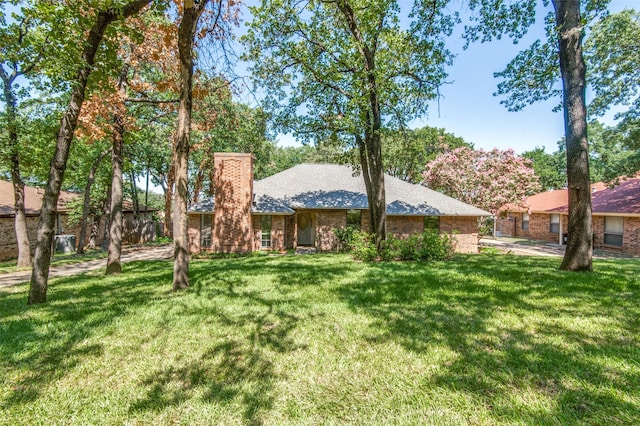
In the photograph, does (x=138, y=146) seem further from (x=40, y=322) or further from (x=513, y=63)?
(x=513, y=63)

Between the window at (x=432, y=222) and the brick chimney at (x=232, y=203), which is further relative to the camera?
the window at (x=432, y=222)

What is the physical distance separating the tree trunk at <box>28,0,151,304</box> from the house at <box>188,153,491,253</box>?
949cm

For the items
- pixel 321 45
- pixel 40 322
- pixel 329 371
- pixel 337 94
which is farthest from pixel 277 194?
pixel 329 371

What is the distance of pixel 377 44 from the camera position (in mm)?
10617

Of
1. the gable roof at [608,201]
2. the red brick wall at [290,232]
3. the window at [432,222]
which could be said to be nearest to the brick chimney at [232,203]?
the red brick wall at [290,232]

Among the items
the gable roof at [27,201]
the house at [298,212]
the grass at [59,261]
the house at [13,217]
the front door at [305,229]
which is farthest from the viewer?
the front door at [305,229]

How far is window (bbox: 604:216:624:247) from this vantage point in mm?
17797

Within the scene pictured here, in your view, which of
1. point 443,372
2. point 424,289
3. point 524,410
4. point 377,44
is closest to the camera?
point 524,410

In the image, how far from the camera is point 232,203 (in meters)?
15.4

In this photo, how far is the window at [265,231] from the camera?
15797mm

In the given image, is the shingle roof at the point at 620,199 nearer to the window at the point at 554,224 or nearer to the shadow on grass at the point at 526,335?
the window at the point at 554,224

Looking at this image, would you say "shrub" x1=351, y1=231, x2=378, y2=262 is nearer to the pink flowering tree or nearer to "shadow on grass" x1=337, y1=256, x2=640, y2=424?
"shadow on grass" x1=337, y1=256, x2=640, y2=424

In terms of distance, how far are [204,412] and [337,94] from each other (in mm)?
11694

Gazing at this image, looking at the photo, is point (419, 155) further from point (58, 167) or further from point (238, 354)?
point (238, 354)
